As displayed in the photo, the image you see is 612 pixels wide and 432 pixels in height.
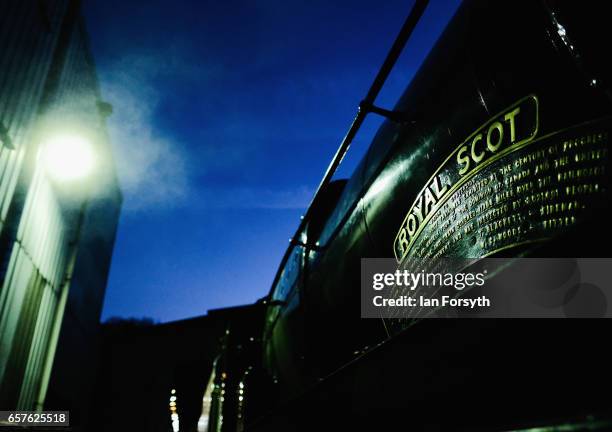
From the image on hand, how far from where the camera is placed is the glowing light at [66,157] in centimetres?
885

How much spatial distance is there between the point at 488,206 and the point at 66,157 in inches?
393

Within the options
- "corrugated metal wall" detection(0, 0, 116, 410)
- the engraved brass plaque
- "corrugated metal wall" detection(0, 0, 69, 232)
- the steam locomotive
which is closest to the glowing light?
"corrugated metal wall" detection(0, 0, 116, 410)

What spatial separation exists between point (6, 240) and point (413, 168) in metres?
7.90

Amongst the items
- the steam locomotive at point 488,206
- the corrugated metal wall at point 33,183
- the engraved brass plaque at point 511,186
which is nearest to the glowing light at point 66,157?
the corrugated metal wall at point 33,183

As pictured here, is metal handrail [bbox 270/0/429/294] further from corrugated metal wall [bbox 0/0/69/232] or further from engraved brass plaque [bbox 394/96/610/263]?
corrugated metal wall [bbox 0/0/69/232]

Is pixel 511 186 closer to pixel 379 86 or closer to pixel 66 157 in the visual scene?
pixel 379 86

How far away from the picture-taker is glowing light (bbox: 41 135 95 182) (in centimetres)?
885

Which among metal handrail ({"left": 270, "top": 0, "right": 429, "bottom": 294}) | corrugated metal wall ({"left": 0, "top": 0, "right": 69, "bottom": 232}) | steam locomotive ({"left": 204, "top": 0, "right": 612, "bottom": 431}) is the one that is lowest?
steam locomotive ({"left": 204, "top": 0, "right": 612, "bottom": 431})

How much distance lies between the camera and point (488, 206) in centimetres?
156

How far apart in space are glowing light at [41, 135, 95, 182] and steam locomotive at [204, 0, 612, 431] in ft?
27.4

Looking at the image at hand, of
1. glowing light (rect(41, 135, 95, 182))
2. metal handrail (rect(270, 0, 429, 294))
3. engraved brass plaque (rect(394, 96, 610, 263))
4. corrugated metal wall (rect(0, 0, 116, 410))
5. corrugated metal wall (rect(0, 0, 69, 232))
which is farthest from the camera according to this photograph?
glowing light (rect(41, 135, 95, 182))

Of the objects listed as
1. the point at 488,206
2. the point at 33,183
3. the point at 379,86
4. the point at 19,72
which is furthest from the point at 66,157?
the point at 488,206

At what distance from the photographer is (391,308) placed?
2215 millimetres

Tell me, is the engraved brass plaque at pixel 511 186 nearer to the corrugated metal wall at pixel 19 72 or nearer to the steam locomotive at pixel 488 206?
the steam locomotive at pixel 488 206
